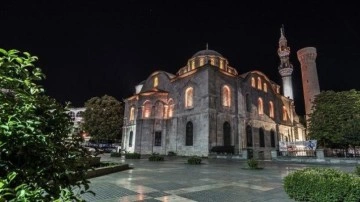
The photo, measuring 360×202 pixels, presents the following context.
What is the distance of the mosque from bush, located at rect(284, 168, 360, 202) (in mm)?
21707

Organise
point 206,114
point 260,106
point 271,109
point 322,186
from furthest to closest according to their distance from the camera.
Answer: point 271,109
point 260,106
point 206,114
point 322,186

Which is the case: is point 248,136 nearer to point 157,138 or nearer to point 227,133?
point 227,133

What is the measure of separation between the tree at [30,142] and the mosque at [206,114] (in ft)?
89.8

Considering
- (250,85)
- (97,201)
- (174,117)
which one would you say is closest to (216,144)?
(174,117)

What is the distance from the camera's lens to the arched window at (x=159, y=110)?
39375 millimetres

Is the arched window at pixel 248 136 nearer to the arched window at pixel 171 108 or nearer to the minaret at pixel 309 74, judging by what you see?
the arched window at pixel 171 108

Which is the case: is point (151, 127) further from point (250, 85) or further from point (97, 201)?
point (97, 201)

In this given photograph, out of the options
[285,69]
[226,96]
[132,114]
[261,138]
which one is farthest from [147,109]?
[285,69]

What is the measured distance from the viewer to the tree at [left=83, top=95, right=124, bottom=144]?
4634 cm

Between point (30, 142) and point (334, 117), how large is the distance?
3660cm

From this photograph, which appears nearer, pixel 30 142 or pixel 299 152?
pixel 30 142

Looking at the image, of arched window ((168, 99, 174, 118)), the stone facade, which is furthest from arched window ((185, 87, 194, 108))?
arched window ((168, 99, 174, 118))

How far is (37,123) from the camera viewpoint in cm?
239

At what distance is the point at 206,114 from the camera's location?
108 ft
